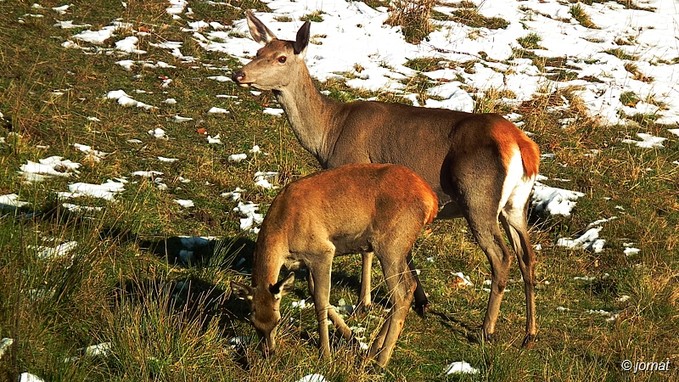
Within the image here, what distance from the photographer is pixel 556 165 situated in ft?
34.4

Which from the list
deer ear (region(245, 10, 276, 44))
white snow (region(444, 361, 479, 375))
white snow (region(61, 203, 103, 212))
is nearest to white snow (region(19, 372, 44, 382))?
white snow (region(444, 361, 479, 375))

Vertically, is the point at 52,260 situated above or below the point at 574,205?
above

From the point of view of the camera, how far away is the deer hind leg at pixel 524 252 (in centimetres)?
695

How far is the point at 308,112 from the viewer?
324 inches

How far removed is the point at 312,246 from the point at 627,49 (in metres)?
10.2

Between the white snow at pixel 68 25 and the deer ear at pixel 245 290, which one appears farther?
the white snow at pixel 68 25

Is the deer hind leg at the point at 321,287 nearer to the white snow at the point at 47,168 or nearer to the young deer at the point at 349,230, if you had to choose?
the young deer at the point at 349,230

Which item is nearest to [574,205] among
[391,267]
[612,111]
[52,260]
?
[612,111]

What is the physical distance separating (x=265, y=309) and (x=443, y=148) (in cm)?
263

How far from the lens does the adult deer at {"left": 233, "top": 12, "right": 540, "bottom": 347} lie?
6.96 metres

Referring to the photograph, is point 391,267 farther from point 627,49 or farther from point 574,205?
point 627,49

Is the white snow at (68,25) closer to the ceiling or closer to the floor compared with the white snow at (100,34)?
closer to the ceiling

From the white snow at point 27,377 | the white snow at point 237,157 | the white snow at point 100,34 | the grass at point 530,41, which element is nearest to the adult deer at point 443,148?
the white snow at point 237,157

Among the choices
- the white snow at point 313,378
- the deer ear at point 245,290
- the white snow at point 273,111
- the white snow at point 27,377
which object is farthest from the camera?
the white snow at point 273,111
